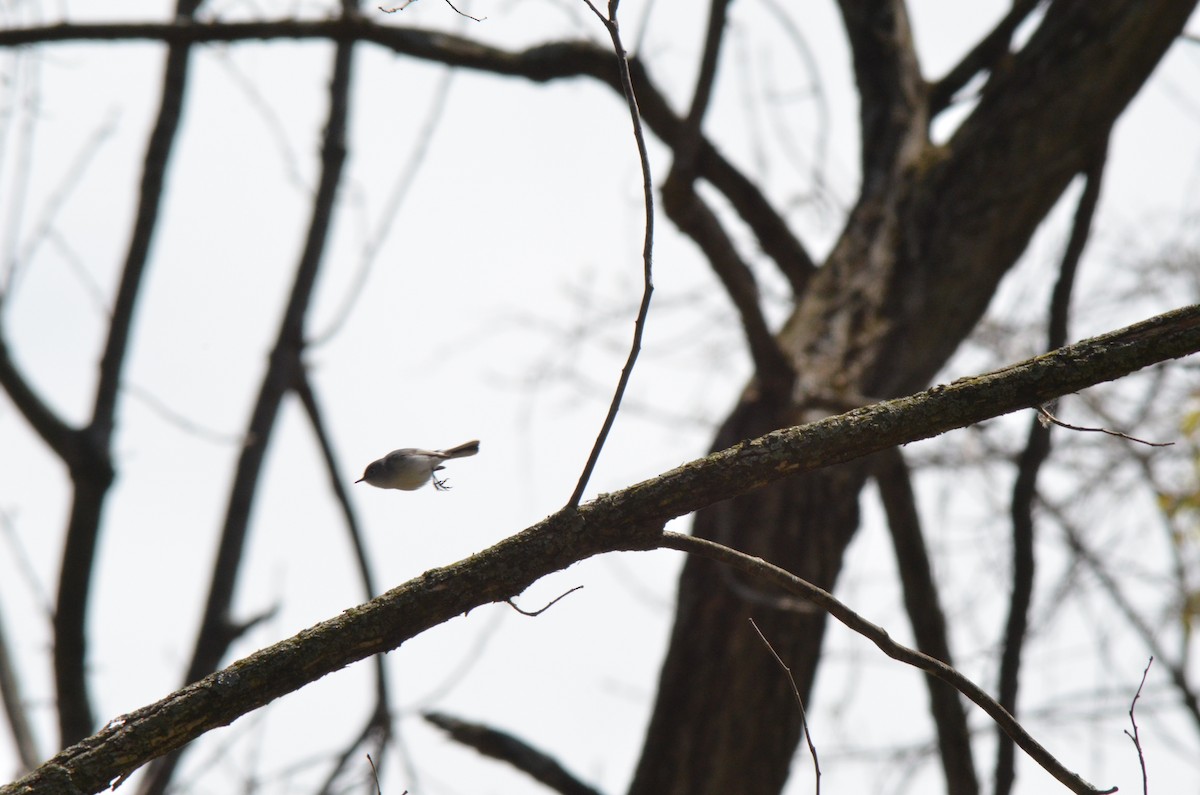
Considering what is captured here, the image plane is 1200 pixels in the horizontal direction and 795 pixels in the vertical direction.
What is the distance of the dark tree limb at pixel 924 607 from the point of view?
3.59m

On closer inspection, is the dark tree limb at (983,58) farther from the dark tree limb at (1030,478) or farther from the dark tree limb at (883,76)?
the dark tree limb at (1030,478)

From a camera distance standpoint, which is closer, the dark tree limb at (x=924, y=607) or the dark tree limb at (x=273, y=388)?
the dark tree limb at (x=924, y=607)

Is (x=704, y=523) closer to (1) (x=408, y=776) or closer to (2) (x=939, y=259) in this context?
(2) (x=939, y=259)

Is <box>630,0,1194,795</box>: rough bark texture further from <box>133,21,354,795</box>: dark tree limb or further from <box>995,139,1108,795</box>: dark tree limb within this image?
<box>133,21,354,795</box>: dark tree limb

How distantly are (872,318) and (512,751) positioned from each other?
179cm

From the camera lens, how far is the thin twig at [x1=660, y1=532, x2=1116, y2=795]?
5.70 feet

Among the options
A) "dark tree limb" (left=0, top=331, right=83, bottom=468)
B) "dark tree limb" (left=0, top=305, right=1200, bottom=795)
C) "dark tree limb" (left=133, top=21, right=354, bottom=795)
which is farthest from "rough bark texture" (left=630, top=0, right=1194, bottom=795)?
"dark tree limb" (left=0, top=331, right=83, bottom=468)

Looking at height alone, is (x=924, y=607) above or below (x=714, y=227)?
below

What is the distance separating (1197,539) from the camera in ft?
16.4

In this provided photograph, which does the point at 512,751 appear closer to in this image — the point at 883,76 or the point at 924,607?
the point at 924,607

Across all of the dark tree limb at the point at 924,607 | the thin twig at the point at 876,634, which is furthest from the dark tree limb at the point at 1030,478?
the thin twig at the point at 876,634

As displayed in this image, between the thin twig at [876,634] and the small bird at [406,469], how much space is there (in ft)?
2.06

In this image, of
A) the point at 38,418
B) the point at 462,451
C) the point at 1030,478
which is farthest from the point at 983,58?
the point at 38,418

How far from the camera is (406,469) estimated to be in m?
2.17
